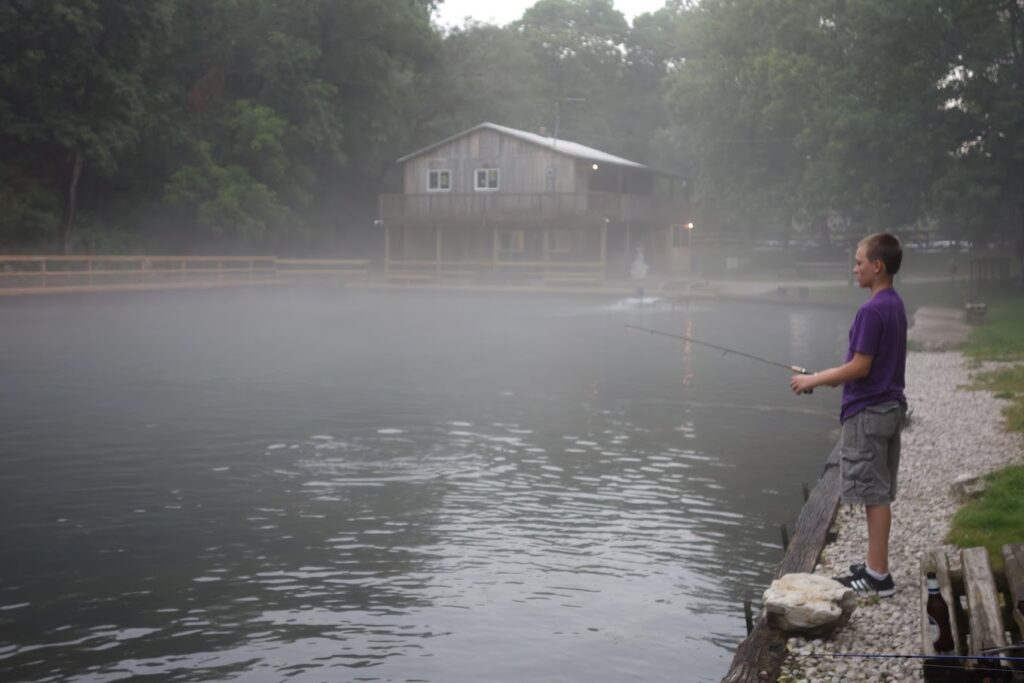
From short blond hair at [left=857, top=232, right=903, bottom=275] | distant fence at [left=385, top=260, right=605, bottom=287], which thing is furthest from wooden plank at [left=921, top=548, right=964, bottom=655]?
distant fence at [left=385, top=260, right=605, bottom=287]

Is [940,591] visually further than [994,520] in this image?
No

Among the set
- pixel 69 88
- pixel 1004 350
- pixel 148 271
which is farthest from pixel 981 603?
pixel 69 88

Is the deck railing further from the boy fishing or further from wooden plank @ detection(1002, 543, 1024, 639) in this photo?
wooden plank @ detection(1002, 543, 1024, 639)

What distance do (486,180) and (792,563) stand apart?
50825mm

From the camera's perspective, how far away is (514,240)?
201ft

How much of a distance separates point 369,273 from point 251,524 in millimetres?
50490

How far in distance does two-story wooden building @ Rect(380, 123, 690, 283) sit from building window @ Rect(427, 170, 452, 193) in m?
0.05

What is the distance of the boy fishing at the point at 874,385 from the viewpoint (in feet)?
23.8

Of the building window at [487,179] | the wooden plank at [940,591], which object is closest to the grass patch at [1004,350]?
the wooden plank at [940,591]

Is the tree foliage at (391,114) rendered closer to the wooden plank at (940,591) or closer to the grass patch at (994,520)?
the grass patch at (994,520)

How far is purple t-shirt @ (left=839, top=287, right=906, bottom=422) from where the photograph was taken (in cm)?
722

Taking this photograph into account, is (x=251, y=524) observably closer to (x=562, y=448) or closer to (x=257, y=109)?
(x=562, y=448)

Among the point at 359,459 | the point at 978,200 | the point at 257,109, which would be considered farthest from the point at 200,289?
the point at 359,459

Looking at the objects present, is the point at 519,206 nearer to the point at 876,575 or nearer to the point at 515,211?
the point at 515,211
